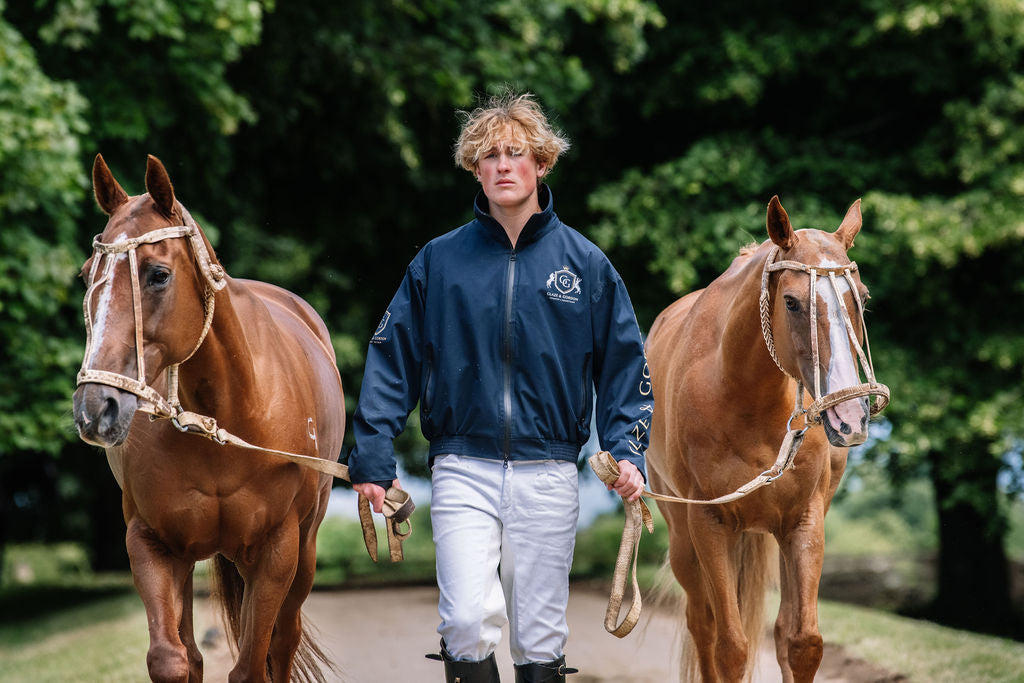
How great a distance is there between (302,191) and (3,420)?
16.9ft

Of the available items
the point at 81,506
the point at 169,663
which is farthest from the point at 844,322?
the point at 81,506

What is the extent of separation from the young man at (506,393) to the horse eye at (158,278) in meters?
0.74

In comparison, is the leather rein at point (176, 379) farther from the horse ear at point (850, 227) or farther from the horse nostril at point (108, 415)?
the horse ear at point (850, 227)

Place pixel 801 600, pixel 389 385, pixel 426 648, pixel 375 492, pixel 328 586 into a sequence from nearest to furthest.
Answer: pixel 375 492, pixel 389 385, pixel 801 600, pixel 426 648, pixel 328 586

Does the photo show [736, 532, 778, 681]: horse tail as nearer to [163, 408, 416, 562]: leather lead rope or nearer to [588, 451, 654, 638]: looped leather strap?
[588, 451, 654, 638]: looped leather strap

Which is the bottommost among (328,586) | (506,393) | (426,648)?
(328,586)

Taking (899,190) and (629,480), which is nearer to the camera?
(629,480)

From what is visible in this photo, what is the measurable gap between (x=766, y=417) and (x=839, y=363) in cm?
77

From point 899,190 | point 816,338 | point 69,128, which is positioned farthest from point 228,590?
point 899,190

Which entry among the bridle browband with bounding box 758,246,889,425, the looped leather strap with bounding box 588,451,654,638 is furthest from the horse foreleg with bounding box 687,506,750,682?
the looped leather strap with bounding box 588,451,654,638

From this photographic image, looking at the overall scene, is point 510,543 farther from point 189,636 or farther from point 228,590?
point 228,590

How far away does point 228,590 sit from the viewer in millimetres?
5453

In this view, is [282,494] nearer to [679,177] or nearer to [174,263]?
[174,263]

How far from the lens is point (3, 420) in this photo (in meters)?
8.81
